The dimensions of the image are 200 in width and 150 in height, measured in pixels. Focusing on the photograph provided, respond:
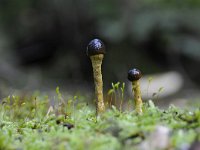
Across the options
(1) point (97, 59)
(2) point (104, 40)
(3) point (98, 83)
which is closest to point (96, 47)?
(1) point (97, 59)

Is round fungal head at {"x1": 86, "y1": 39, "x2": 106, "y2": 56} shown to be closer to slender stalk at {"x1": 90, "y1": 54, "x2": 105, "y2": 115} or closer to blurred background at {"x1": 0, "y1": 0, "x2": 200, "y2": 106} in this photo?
slender stalk at {"x1": 90, "y1": 54, "x2": 105, "y2": 115}

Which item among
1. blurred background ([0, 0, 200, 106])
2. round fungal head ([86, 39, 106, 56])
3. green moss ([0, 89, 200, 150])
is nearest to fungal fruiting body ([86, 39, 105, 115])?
round fungal head ([86, 39, 106, 56])

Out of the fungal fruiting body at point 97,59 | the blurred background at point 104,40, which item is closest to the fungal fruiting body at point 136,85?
the fungal fruiting body at point 97,59

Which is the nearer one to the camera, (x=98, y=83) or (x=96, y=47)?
(x=96, y=47)

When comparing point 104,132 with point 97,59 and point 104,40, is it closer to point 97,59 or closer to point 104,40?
point 97,59

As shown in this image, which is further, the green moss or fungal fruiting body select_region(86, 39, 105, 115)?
fungal fruiting body select_region(86, 39, 105, 115)

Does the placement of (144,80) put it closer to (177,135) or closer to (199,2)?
(199,2)

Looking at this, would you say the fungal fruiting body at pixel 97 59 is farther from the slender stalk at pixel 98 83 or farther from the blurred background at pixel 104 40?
the blurred background at pixel 104 40

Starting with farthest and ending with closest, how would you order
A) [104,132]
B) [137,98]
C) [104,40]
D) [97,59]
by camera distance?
[104,40] → [97,59] → [137,98] → [104,132]
